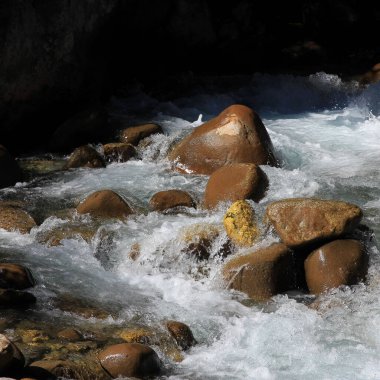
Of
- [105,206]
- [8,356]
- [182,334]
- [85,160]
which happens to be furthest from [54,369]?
[85,160]

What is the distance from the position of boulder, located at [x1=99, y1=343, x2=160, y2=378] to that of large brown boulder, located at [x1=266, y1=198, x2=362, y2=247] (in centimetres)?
182

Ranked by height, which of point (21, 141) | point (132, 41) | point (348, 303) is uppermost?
point (132, 41)

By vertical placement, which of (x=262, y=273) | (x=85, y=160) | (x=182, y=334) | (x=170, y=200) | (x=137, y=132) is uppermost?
(x=137, y=132)

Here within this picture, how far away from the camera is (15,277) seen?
5953 millimetres

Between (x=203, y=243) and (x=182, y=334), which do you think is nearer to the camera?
(x=182, y=334)

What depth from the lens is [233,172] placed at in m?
7.56

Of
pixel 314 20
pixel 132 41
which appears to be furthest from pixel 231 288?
pixel 314 20

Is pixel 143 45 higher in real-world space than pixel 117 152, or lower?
higher

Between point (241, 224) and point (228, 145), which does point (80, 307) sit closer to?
point (241, 224)

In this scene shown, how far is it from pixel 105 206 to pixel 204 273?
1.42 metres

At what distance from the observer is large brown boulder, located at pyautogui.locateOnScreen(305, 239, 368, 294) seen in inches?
238

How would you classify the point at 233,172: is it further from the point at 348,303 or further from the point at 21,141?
the point at 21,141

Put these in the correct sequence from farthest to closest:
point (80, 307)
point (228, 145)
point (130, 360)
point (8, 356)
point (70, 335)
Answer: point (228, 145) → point (80, 307) → point (70, 335) → point (130, 360) → point (8, 356)

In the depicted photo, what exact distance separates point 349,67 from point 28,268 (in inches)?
340
